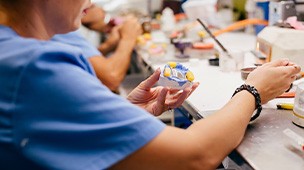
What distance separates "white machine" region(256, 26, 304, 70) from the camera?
1.42 m

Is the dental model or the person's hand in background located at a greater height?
the dental model

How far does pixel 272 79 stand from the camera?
1.05 metres

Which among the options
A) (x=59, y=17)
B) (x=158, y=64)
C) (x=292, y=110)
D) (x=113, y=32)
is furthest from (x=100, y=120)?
(x=113, y=32)

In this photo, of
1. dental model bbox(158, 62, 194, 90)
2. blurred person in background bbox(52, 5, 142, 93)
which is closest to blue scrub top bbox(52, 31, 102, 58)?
blurred person in background bbox(52, 5, 142, 93)

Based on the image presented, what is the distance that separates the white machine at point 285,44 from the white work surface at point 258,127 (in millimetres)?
172

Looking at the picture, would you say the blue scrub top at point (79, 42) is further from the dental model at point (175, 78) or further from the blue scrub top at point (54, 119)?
the blue scrub top at point (54, 119)

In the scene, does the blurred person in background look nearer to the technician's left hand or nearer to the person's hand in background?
the person's hand in background

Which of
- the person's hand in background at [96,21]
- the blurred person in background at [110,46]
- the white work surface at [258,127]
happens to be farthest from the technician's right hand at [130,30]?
the white work surface at [258,127]

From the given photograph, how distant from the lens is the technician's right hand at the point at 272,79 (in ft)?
3.39

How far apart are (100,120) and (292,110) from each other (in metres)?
0.67

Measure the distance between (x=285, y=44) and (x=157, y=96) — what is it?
548 mm

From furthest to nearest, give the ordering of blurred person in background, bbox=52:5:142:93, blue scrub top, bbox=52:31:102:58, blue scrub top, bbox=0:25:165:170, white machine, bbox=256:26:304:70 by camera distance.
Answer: blurred person in background, bbox=52:5:142:93
blue scrub top, bbox=52:31:102:58
white machine, bbox=256:26:304:70
blue scrub top, bbox=0:25:165:170

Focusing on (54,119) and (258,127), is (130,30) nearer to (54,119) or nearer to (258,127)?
(258,127)

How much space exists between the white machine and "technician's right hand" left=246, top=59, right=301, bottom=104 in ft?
1.12
